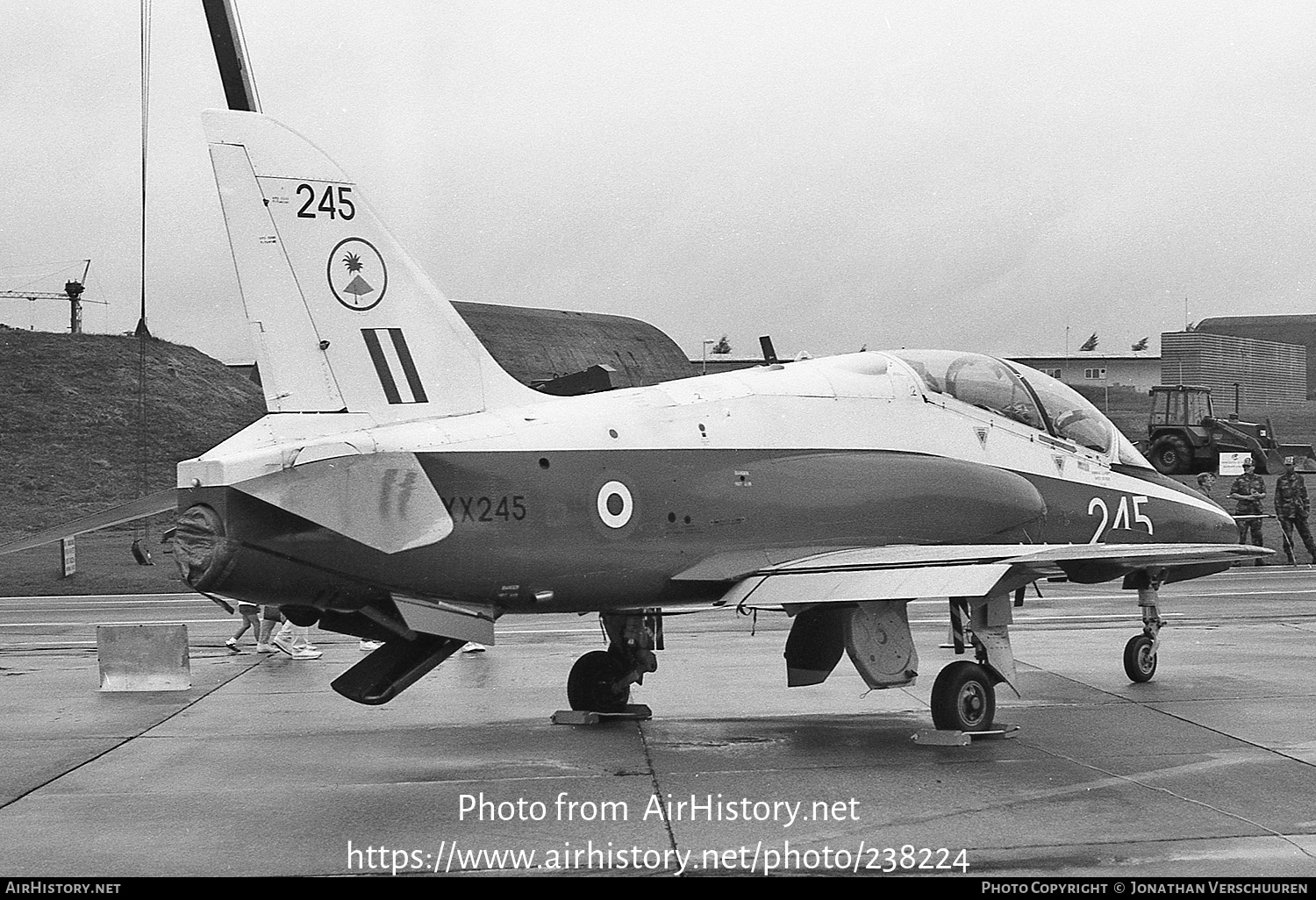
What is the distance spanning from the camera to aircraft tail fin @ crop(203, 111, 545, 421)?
28.8ft

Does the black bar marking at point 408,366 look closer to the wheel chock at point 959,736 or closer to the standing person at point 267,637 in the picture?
the wheel chock at point 959,736

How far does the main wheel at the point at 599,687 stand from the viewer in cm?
1132

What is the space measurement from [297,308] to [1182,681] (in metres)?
8.79

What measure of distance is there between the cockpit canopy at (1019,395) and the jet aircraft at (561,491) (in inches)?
2.0

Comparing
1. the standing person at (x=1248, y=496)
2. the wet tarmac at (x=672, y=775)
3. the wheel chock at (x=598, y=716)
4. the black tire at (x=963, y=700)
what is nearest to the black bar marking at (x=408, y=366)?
the wet tarmac at (x=672, y=775)

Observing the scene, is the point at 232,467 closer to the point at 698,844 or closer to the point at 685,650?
the point at 698,844

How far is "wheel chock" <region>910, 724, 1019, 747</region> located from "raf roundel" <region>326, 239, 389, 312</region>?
4.95 metres

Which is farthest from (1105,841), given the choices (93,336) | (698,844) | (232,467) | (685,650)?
(93,336)

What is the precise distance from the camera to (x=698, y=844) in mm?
7168

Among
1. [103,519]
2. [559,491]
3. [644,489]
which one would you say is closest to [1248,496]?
[644,489]

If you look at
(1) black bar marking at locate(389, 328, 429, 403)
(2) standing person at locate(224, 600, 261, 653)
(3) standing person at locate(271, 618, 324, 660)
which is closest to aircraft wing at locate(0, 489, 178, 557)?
(1) black bar marking at locate(389, 328, 429, 403)

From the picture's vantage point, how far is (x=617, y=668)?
11422 mm

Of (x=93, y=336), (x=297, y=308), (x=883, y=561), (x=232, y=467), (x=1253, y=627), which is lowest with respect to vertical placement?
(x=1253, y=627)
